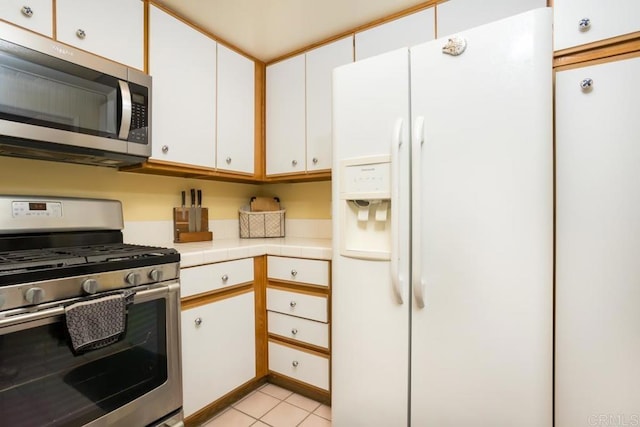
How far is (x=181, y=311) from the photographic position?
4.83 feet

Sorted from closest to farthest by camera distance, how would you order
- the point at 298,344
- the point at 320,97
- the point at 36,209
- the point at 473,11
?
the point at 36,209
the point at 473,11
the point at 298,344
the point at 320,97

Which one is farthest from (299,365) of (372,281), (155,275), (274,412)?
(155,275)

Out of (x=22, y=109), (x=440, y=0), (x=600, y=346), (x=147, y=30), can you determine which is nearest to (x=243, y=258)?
(x=22, y=109)

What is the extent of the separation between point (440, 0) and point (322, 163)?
107 centimetres

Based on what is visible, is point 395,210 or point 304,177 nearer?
point 395,210

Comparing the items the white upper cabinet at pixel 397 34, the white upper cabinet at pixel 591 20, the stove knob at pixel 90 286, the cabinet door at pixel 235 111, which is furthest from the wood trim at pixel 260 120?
the white upper cabinet at pixel 591 20

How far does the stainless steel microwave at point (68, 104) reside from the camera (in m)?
1.14

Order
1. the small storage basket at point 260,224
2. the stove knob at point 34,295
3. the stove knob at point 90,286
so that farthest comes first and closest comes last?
the small storage basket at point 260,224, the stove knob at point 90,286, the stove knob at point 34,295

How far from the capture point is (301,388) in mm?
1856

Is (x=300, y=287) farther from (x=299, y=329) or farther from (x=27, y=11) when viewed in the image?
(x=27, y=11)

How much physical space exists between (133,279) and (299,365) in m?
1.04

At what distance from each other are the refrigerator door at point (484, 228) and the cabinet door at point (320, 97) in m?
0.84

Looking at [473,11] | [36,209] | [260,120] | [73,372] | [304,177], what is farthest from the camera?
[260,120]

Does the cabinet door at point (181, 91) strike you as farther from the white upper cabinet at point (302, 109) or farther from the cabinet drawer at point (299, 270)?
the cabinet drawer at point (299, 270)
